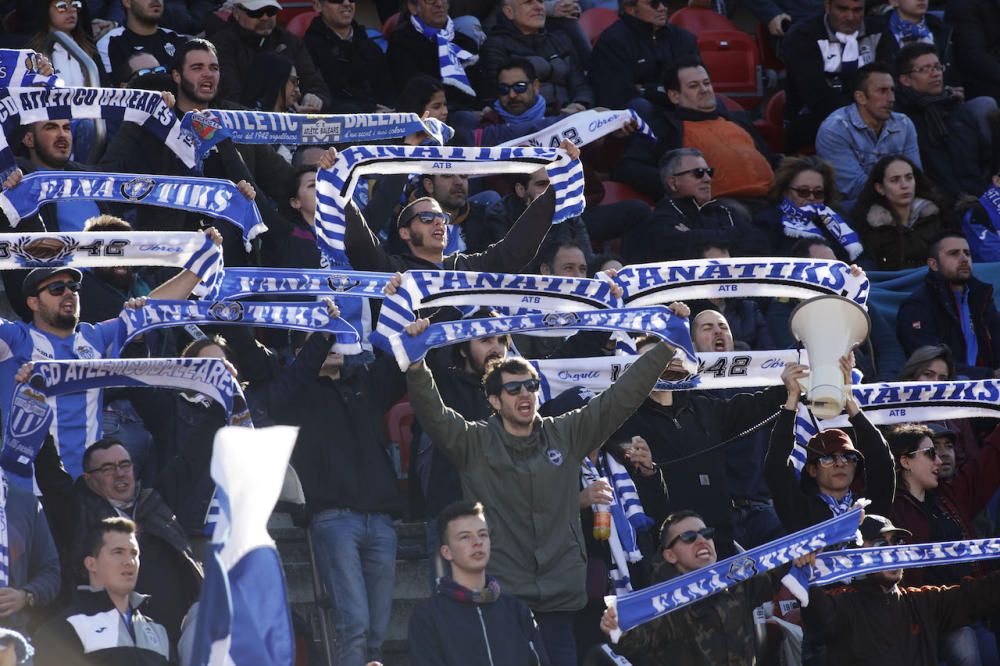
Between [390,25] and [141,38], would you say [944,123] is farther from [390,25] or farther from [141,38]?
→ [141,38]

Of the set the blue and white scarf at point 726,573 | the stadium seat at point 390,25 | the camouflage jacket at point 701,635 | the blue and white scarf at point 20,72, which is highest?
the stadium seat at point 390,25

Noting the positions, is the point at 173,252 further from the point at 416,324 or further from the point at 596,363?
the point at 596,363

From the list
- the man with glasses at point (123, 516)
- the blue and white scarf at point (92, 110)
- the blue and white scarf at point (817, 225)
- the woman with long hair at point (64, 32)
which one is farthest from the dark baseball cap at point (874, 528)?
the woman with long hair at point (64, 32)

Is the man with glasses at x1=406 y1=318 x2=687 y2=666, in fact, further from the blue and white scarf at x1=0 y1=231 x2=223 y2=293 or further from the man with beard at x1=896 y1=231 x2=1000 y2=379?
the man with beard at x1=896 y1=231 x2=1000 y2=379

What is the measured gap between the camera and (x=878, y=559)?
9523mm

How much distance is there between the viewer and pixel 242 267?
10891mm

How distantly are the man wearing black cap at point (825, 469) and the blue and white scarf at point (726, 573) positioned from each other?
0.36 metres

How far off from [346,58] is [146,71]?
2.06 metres

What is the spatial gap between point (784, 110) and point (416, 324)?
636cm

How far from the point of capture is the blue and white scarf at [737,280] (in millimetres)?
10492

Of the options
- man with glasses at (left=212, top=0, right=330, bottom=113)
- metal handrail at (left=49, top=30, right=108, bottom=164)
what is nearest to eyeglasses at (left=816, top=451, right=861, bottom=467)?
man with glasses at (left=212, top=0, right=330, bottom=113)

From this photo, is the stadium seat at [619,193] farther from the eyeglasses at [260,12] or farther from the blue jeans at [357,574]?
the blue jeans at [357,574]

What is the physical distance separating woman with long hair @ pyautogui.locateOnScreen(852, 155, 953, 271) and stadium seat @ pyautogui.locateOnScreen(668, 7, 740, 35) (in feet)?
9.90

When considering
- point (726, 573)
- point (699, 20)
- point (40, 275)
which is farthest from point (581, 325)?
point (699, 20)
